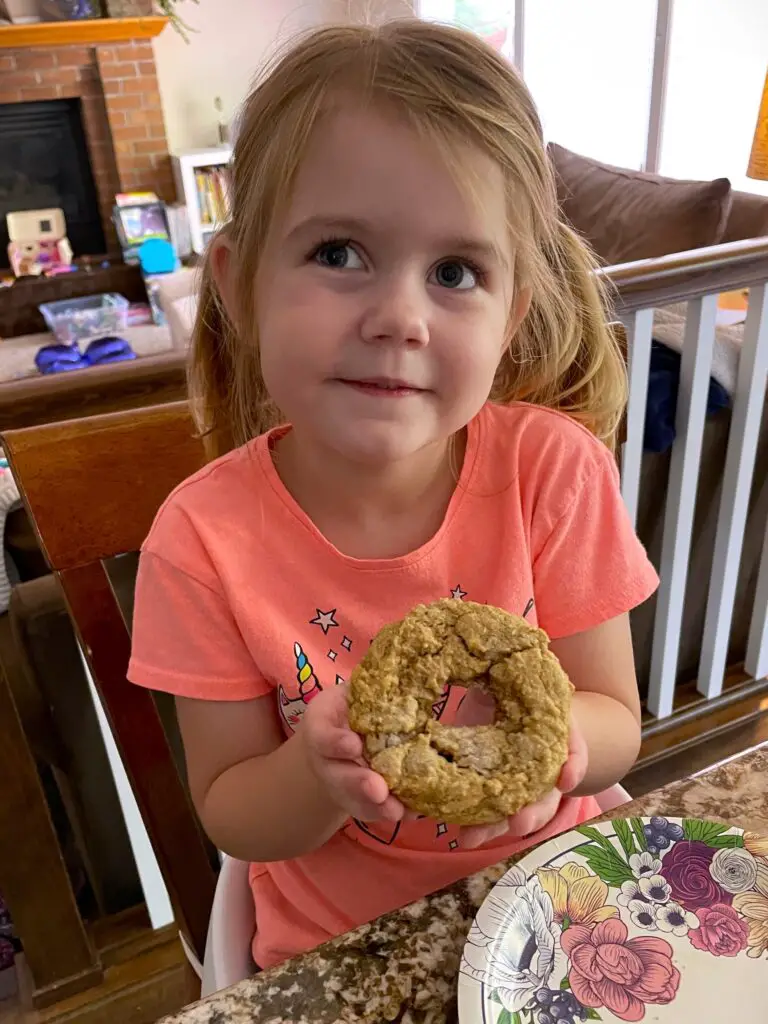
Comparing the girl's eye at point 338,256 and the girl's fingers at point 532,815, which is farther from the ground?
the girl's eye at point 338,256

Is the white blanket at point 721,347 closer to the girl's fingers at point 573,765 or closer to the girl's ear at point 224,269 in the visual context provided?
the girl's ear at point 224,269

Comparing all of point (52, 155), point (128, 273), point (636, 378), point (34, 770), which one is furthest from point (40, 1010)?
point (52, 155)

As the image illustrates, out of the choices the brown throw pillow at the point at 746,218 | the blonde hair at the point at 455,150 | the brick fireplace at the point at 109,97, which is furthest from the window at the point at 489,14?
the blonde hair at the point at 455,150

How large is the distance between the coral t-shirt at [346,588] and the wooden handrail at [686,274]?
0.45 m

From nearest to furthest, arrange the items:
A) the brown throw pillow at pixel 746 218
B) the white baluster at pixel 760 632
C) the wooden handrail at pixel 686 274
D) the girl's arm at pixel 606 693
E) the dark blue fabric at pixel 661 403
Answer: the girl's arm at pixel 606 693 → the wooden handrail at pixel 686 274 → the dark blue fabric at pixel 661 403 → the white baluster at pixel 760 632 → the brown throw pillow at pixel 746 218

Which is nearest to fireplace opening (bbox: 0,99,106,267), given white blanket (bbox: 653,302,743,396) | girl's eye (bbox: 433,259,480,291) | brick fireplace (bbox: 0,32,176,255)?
brick fireplace (bbox: 0,32,176,255)

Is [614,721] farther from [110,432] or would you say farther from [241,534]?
[110,432]

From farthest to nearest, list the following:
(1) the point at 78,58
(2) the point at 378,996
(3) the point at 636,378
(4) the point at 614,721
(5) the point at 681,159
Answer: (1) the point at 78,58
(5) the point at 681,159
(3) the point at 636,378
(4) the point at 614,721
(2) the point at 378,996

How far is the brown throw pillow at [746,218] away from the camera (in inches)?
83.3

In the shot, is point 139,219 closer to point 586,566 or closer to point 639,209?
point 639,209

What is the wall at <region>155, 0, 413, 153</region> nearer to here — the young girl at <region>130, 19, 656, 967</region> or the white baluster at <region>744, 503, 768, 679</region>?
the white baluster at <region>744, 503, 768, 679</region>

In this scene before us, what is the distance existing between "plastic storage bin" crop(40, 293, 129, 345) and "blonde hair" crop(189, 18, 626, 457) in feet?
14.2

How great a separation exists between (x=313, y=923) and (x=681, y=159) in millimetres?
3942

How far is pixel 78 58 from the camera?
518 cm
